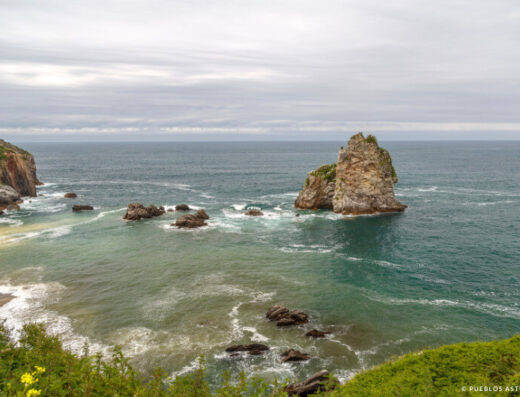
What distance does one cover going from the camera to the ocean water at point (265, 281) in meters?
31.8

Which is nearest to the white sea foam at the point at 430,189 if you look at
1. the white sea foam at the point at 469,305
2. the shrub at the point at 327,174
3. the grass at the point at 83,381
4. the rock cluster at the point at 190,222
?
the shrub at the point at 327,174

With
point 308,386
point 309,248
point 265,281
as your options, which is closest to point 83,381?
point 308,386

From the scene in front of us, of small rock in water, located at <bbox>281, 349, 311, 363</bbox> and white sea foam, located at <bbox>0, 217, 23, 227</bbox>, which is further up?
white sea foam, located at <bbox>0, 217, 23, 227</bbox>

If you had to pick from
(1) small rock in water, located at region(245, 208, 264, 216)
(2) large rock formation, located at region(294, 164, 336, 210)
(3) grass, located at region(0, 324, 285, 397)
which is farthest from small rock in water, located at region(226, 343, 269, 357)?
(2) large rock formation, located at region(294, 164, 336, 210)

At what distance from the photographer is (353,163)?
269 feet

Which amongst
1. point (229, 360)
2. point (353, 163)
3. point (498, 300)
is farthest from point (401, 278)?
point (353, 163)

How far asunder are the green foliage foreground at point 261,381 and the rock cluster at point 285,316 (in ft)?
47.6

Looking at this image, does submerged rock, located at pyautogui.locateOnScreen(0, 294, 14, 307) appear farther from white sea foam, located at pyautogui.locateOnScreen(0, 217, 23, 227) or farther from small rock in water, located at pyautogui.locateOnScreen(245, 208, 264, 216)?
small rock in water, located at pyautogui.locateOnScreen(245, 208, 264, 216)

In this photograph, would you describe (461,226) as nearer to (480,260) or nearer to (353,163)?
(480,260)

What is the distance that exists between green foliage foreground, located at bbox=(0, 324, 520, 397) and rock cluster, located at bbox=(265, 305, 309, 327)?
14501 mm

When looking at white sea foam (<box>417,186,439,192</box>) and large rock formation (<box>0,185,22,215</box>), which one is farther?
white sea foam (<box>417,186,439,192</box>)

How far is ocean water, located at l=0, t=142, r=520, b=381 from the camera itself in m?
31.8

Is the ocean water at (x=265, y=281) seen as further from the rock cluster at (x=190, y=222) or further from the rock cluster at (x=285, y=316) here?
the rock cluster at (x=190, y=222)

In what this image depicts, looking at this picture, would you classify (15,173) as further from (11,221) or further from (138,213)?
(138,213)
